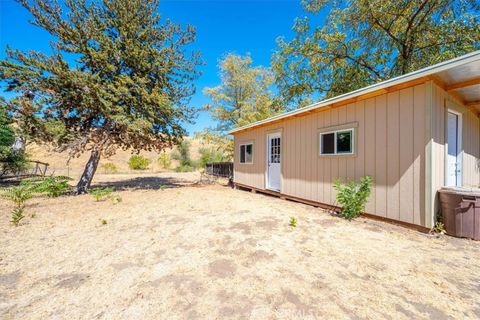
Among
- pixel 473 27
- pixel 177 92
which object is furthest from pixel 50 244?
pixel 473 27

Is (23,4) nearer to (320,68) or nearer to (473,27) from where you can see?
(320,68)

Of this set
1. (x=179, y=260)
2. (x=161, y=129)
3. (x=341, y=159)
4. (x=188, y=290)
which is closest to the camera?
(x=188, y=290)

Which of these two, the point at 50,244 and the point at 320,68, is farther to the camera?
the point at 320,68

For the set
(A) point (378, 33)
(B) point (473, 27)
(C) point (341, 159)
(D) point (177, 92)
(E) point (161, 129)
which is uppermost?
(A) point (378, 33)

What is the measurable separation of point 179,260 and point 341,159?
14.0 ft

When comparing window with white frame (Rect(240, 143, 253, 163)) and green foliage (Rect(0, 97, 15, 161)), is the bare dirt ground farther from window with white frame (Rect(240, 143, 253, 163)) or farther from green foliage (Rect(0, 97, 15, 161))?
green foliage (Rect(0, 97, 15, 161))

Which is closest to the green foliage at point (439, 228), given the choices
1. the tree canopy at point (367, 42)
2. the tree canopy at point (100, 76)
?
Answer: the tree canopy at point (367, 42)

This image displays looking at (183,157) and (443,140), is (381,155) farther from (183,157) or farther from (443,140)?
(183,157)

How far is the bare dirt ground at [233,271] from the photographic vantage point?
1.89 metres

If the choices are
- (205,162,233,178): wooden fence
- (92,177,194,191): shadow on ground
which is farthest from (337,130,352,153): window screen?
(205,162,233,178): wooden fence

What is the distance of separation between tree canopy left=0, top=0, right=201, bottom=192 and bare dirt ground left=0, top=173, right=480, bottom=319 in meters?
4.61

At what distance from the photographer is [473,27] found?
7664mm

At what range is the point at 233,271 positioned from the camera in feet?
8.18

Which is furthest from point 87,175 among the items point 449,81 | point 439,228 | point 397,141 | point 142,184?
point 449,81
